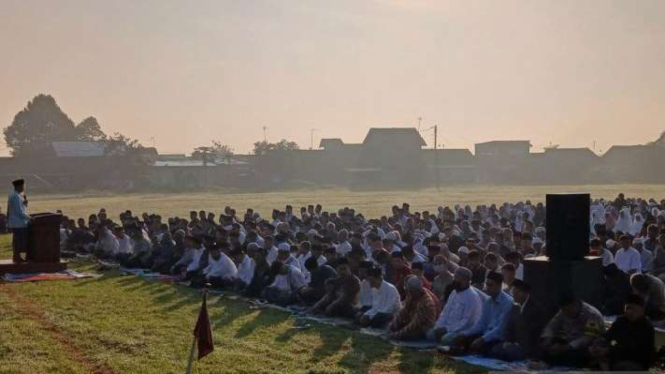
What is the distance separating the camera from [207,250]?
15508 millimetres

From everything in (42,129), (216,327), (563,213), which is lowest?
(216,327)

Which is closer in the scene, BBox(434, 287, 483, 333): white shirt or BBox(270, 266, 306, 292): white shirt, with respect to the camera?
BBox(434, 287, 483, 333): white shirt

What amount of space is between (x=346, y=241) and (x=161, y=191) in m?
41.4

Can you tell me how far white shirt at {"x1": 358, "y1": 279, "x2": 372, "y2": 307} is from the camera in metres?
11.3

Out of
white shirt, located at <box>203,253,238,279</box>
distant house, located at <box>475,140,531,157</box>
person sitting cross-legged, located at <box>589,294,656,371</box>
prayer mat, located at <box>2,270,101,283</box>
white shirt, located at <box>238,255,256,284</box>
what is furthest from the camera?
distant house, located at <box>475,140,531,157</box>

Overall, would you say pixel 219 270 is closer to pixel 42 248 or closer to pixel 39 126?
pixel 42 248

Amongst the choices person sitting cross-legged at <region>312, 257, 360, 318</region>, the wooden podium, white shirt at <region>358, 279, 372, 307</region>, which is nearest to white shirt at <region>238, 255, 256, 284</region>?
person sitting cross-legged at <region>312, 257, 360, 318</region>

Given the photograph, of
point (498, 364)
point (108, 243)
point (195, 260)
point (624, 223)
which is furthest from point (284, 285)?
point (624, 223)

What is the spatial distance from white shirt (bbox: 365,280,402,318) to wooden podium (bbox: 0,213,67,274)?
336 inches

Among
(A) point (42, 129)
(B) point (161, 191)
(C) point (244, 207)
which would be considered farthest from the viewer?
(A) point (42, 129)

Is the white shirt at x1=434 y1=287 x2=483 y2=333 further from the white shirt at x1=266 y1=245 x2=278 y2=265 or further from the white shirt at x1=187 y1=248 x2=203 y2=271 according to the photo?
the white shirt at x1=187 y1=248 x2=203 y2=271

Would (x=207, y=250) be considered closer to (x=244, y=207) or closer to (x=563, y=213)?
(x=563, y=213)

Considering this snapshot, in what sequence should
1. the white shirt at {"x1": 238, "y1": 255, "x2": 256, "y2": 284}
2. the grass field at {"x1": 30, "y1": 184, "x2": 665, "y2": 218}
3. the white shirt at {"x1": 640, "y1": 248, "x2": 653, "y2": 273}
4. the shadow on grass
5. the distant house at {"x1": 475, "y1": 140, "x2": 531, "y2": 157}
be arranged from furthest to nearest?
the distant house at {"x1": 475, "y1": 140, "x2": 531, "y2": 157} → the grass field at {"x1": 30, "y1": 184, "x2": 665, "y2": 218} → the white shirt at {"x1": 238, "y1": 255, "x2": 256, "y2": 284} → the white shirt at {"x1": 640, "y1": 248, "x2": 653, "y2": 273} → the shadow on grass

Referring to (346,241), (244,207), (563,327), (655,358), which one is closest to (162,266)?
(346,241)
